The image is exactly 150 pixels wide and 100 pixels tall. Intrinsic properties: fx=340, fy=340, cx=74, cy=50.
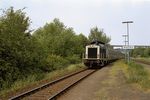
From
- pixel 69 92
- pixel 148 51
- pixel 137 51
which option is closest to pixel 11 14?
pixel 69 92

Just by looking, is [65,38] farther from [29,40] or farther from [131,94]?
[131,94]

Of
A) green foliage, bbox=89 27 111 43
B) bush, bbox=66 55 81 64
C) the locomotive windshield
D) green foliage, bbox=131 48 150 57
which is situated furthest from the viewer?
green foliage, bbox=131 48 150 57

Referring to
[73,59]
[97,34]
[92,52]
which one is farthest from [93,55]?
[97,34]

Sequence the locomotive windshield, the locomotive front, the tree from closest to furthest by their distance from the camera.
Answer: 1. the tree
2. the locomotive front
3. the locomotive windshield

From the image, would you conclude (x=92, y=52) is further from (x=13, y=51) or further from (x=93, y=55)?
(x=13, y=51)

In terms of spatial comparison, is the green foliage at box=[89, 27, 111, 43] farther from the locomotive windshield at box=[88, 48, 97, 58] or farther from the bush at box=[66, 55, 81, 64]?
the locomotive windshield at box=[88, 48, 97, 58]

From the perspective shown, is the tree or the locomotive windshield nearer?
the tree

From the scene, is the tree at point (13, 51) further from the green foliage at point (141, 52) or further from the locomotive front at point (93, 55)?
the green foliage at point (141, 52)

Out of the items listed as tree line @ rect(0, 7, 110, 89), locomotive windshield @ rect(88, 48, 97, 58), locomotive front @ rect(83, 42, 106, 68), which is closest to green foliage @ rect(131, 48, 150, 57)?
locomotive front @ rect(83, 42, 106, 68)

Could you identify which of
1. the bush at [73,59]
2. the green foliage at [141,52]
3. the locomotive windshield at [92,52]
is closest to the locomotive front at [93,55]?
the locomotive windshield at [92,52]

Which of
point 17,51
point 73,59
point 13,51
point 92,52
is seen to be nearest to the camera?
point 13,51

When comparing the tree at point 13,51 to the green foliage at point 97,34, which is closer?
the tree at point 13,51

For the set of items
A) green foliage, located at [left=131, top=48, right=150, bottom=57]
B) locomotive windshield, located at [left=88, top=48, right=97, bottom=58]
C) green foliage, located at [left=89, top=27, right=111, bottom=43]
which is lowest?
locomotive windshield, located at [left=88, top=48, right=97, bottom=58]

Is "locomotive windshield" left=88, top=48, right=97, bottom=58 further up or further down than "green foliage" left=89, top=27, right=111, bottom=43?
further down
